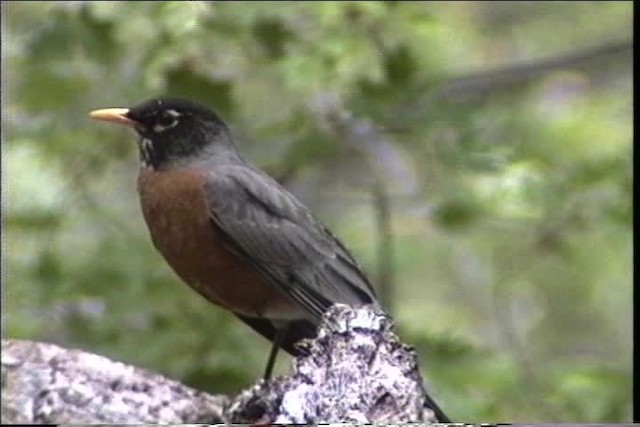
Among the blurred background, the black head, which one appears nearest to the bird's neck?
the black head

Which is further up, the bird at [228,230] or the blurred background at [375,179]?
the blurred background at [375,179]

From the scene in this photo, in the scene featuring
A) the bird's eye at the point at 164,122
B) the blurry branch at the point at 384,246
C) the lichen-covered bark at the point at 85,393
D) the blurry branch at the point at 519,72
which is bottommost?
the lichen-covered bark at the point at 85,393

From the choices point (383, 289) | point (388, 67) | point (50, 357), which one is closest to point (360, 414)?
point (383, 289)

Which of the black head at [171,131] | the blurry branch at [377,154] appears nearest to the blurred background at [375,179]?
the blurry branch at [377,154]

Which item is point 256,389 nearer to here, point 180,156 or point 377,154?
point 180,156

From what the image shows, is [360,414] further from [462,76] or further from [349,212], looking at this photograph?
[462,76]

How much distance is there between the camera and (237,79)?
3.56 m

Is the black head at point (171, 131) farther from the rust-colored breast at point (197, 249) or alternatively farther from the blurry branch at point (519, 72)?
the blurry branch at point (519, 72)


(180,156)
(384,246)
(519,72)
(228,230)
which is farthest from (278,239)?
(519,72)

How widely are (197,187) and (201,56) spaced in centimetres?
70

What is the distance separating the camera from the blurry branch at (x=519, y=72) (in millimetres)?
4539

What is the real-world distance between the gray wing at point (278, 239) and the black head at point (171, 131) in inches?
2.5

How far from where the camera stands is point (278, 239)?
9.91 feet

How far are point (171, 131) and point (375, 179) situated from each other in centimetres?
112
